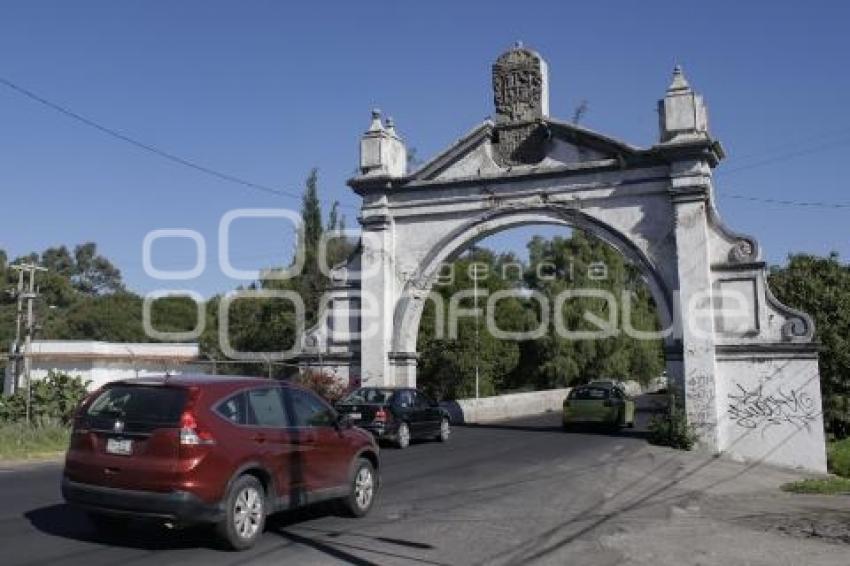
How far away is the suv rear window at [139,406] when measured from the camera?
25.0 ft

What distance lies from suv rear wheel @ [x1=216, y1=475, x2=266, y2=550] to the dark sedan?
10.3m

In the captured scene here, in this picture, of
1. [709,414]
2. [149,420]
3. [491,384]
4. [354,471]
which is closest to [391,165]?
[709,414]

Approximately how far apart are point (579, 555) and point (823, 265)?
2210 centimetres

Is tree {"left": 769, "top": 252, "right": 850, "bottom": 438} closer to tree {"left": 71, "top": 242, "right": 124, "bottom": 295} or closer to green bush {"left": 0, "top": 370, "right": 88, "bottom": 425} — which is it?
green bush {"left": 0, "top": 370, "right": 88, "bottom": 425}

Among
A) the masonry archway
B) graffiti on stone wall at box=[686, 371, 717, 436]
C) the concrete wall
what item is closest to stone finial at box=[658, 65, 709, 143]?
the masonry archway

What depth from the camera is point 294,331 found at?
147 feet

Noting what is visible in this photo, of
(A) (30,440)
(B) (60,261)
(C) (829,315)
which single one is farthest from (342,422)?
(B) (60,261)

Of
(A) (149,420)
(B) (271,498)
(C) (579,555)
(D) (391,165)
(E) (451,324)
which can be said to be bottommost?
(C) (579,555)

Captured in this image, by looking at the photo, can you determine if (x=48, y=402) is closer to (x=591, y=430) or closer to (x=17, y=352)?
(x=17, y=352)

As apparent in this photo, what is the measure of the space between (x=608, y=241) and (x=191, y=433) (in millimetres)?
16237

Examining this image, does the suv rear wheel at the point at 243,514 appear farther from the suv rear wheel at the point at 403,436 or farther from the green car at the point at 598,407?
the green car at the point at 598,407

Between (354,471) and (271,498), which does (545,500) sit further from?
(271,498)

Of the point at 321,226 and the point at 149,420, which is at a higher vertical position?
the point at 321,226

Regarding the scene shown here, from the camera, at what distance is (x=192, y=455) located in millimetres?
7391
